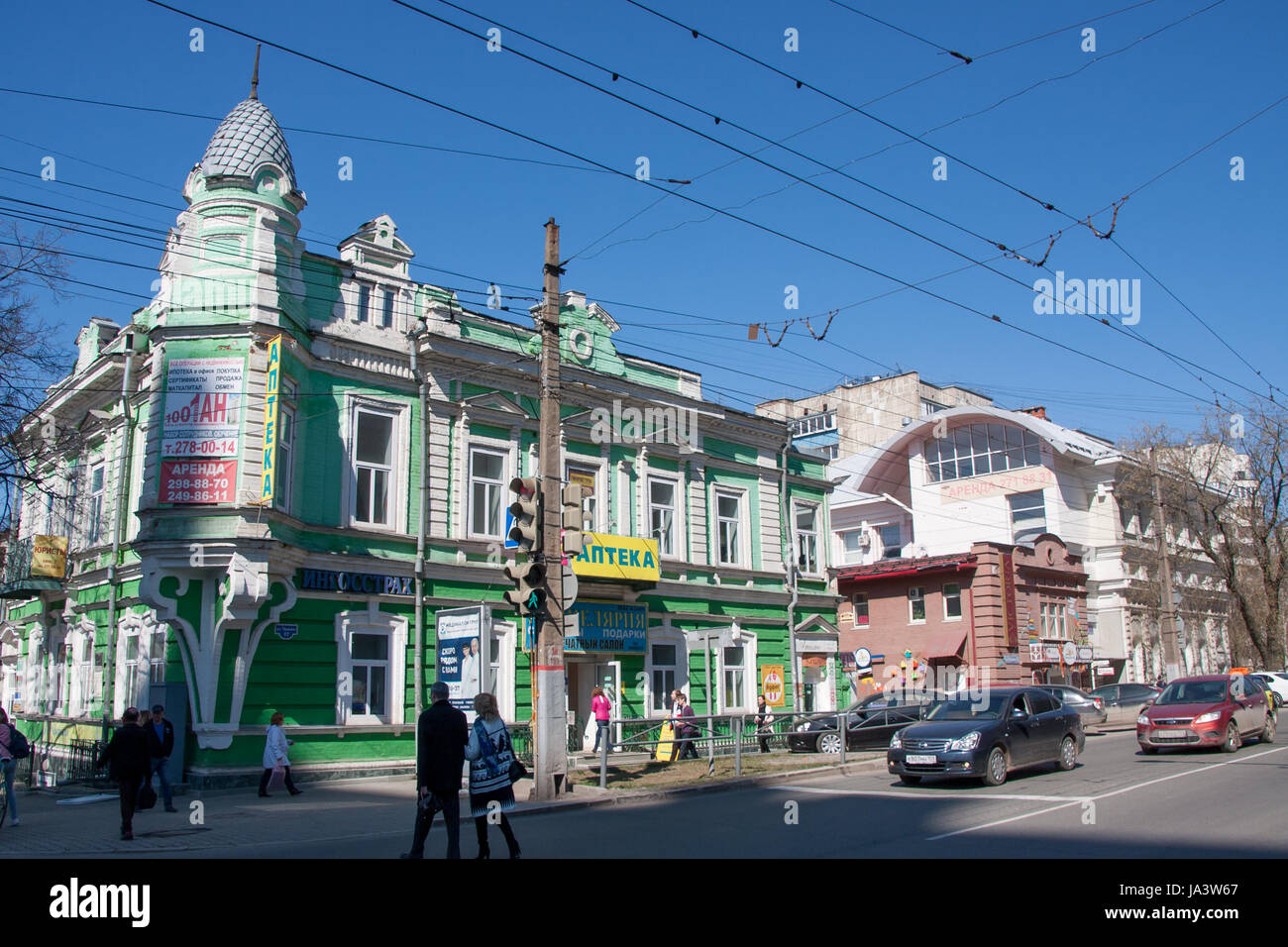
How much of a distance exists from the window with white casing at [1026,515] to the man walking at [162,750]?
3970 centimetres

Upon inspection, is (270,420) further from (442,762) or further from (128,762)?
(442,762)

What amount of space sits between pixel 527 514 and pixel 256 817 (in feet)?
20.2

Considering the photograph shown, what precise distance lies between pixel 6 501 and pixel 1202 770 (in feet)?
70.2

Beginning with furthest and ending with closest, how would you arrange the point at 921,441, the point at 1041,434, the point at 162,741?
the point at 921,441 → the point at 1041,434 → the point at 162,741

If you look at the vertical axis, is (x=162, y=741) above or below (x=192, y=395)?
below

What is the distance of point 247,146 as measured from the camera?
2031 cm

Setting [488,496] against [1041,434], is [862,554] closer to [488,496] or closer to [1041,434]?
[1041,434]

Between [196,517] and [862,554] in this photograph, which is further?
[862,554]

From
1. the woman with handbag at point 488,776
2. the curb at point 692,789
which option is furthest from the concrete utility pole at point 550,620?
the woman with handbag at point 488,776

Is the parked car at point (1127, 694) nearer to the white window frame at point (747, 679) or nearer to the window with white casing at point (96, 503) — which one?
the white window frame at point (747, 679)

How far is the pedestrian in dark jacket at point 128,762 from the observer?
43.8 feet

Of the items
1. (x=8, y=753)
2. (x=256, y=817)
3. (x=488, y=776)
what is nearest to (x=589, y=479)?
(x=256, y=817)

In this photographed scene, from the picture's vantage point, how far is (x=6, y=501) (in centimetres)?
1739
